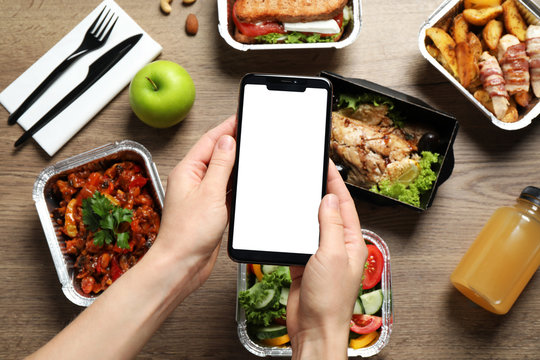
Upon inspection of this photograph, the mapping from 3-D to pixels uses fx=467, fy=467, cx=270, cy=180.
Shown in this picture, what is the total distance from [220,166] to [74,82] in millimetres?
915

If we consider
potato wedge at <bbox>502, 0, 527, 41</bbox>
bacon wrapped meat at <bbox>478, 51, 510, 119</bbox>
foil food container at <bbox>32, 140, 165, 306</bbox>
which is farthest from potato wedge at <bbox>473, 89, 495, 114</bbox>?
foil food container at <bbox>32, 140, 165, 306</bbox>

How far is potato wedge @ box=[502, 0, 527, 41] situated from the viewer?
5.93 ft

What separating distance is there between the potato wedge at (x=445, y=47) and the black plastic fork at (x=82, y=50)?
1264 mm

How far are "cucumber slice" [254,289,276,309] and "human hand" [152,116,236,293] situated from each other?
1.07ft

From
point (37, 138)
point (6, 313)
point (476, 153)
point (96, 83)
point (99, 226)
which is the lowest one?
point (6, 313)

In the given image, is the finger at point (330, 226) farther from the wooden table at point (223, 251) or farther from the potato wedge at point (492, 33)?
the potato wedge at point (492, 33)

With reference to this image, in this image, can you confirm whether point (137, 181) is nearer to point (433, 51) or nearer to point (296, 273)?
point (296, 273)

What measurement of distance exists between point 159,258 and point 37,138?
0.88 meters

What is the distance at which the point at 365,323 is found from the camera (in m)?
1.68

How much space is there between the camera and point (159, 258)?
1.35 metres

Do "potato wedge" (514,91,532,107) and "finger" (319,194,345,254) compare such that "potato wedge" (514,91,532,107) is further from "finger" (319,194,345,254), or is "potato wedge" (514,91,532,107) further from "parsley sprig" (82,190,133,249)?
"parsley sprig" (82,190,133,249)

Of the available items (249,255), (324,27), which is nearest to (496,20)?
(324,27)

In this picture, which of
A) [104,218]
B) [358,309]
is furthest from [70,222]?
[358,309]

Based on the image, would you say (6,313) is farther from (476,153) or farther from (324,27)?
(476,153)
